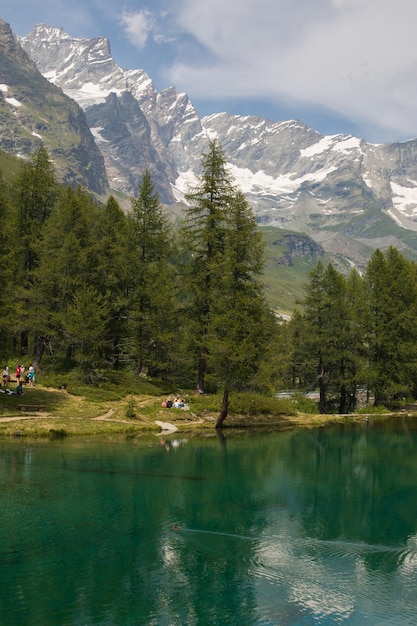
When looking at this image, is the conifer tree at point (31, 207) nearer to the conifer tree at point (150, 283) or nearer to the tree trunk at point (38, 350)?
the tree trunk at point (38, 350)

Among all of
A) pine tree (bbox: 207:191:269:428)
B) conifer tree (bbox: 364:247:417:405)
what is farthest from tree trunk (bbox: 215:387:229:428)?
conifer tree (bbox: 364:247:417:405)

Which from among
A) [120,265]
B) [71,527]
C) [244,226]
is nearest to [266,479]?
[71,527]

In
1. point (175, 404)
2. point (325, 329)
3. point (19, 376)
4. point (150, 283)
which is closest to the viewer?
point (19, 376)

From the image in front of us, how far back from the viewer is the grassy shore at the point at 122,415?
34.9 m

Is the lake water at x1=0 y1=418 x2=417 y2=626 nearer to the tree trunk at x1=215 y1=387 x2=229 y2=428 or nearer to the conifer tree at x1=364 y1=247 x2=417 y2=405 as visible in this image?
the tree trunk at x1=215 y1=387 x2=229 y2=428

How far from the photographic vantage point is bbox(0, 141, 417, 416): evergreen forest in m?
41.4

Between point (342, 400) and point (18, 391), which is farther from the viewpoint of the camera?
point (342, 400)

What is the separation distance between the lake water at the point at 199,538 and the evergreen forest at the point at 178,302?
12092mm

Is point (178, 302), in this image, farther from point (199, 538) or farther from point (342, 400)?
point (199, 538)

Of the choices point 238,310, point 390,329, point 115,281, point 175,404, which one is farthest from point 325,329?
point 115,281

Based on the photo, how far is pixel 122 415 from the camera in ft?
132

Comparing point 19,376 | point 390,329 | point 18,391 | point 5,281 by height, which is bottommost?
point 18,391

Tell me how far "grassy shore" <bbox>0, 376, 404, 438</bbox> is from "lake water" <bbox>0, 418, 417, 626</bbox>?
3448 mm

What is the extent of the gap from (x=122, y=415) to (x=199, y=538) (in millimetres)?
22910
